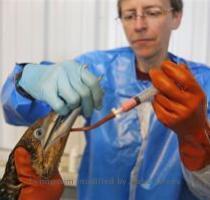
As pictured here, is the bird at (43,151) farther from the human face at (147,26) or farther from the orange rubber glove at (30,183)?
the human face at (147,26)

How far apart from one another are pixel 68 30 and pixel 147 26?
407 millimetres

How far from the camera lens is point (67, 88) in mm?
816

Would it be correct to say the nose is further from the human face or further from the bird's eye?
the bird's eye

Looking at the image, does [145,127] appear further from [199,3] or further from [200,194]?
[199,3]

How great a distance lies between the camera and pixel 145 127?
1.04 meters

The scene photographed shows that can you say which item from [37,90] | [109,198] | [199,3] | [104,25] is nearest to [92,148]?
[109,198]

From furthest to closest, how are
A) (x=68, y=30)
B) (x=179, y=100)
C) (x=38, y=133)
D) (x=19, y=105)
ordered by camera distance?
1. (x=68, y=30)
2. (x=19, y=105)
3. (x=38, y=133)
4. (x=179, y=100)

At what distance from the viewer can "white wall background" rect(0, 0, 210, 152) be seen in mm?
1278

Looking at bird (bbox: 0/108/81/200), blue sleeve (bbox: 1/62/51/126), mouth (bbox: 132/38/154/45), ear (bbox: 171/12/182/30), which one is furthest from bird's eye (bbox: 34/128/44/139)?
ear (bbox: 171/12/182/30)

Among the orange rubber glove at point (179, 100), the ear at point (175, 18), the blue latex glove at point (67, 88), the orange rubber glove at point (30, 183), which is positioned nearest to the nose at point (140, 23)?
the ear at point (175, 18)

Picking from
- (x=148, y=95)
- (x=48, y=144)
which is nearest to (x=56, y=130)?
(x=48, y=144)

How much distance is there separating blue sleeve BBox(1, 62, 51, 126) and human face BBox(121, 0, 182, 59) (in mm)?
292

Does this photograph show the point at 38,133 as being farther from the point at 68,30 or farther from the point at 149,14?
the point at 68,30

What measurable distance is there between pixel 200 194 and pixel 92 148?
0.32 metres
